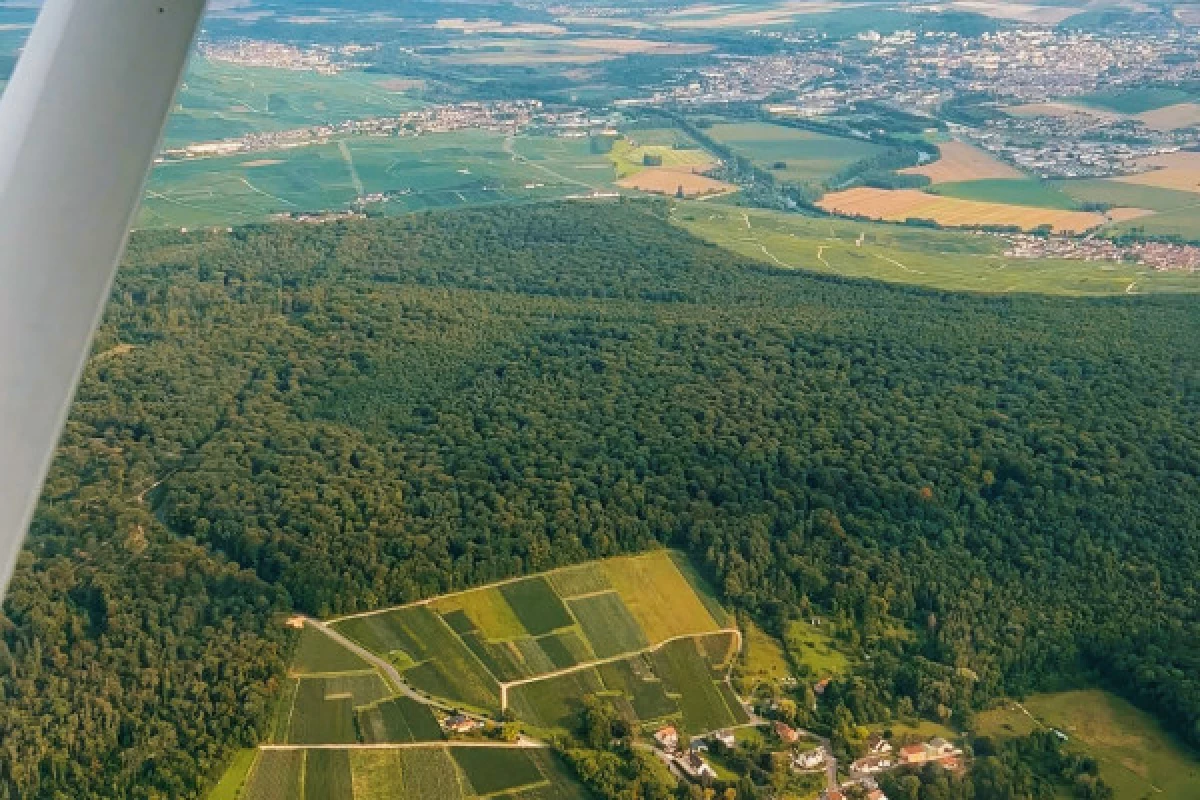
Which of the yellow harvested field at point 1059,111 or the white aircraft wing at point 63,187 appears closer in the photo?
the white aircraft wing at point 63,187

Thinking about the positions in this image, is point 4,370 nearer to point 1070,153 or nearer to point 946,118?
point 1070,153

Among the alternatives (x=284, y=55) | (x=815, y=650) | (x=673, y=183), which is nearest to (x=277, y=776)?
(x=815, y=650)

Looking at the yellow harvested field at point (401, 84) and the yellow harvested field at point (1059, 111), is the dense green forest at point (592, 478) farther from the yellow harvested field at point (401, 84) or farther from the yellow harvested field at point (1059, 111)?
the yellow harvested field at point (401, 84)

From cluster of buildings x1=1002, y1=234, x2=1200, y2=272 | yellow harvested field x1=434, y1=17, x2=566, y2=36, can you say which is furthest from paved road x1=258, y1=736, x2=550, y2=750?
yellow harvested field x1=434, y1=17, x2=566, y2=36

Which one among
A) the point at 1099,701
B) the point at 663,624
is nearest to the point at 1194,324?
the point at 1099,701

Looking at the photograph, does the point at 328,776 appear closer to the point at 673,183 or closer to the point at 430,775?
the point at 430,775

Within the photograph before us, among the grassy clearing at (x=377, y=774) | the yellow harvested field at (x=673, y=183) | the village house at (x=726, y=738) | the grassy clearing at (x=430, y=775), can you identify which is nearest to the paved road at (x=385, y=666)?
the grassy clearing at (x=430, y=775)
